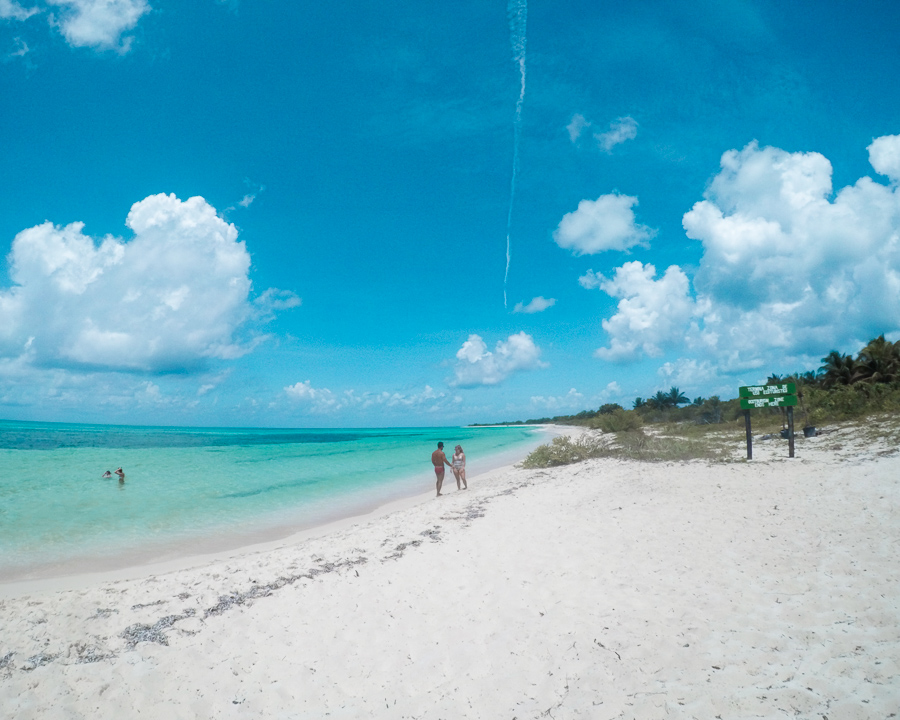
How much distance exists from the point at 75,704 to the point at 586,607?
5031 mm

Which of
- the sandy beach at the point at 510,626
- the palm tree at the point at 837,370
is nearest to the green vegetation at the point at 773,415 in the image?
the palm tree at the point at 837,370

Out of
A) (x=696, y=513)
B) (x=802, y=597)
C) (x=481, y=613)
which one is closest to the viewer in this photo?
(x=802, y=597)

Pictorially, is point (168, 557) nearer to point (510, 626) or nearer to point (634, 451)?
point (510, 626)

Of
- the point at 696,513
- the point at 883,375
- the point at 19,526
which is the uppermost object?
the point at 883,375

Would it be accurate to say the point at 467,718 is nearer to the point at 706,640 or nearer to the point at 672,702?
the point at 672,702

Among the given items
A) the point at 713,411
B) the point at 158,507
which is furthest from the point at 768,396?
the point at 713,411

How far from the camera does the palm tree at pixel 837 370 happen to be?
33.1 m

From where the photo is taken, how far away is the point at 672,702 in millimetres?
3471

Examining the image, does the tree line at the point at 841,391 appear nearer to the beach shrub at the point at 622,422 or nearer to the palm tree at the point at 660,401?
Answer: the beach shrub at the point at 622,422

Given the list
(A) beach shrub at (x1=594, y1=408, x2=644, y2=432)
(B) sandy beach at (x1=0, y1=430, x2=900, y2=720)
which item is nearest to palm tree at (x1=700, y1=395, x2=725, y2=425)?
(A) beach shrub at (x1=594, y1=408, x2=644, y2=432)

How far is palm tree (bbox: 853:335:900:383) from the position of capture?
99.7 ft

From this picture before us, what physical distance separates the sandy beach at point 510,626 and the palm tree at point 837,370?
104 feet

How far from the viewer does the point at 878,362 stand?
102 feet

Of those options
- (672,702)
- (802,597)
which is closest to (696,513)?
(802,597)
